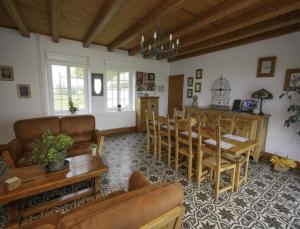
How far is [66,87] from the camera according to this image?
442cm

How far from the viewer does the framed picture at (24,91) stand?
3.76m

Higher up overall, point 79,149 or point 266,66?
point 266,66

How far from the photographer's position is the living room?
178 centimetres

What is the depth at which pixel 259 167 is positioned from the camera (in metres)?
3.16

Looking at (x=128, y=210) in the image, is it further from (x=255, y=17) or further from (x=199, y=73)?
(x=199, y=73)

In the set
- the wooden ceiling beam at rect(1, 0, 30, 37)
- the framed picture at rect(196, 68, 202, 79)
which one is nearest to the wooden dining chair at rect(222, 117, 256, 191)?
the framed picture at rect(196, 68, 202, 79)

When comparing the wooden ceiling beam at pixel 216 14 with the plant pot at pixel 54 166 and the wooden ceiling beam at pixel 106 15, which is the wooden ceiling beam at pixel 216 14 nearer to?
the wooden ceiling beam at pixel 106 15

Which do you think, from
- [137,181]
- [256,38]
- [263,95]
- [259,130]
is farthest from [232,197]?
[256,38]

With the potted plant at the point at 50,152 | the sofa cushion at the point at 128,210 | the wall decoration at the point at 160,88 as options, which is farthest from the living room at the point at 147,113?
the wall decoration at the point at 160,88

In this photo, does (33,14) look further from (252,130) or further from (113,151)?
(252,130)

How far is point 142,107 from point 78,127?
2497mm

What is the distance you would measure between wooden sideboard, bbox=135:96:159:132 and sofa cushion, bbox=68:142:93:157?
2.54 metres

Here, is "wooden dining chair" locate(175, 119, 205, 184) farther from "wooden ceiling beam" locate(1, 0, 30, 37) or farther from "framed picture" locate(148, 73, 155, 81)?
"framed picture" locate(148, 73, 155, 81)

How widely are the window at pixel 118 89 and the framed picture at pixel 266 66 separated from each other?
12.3 feet
